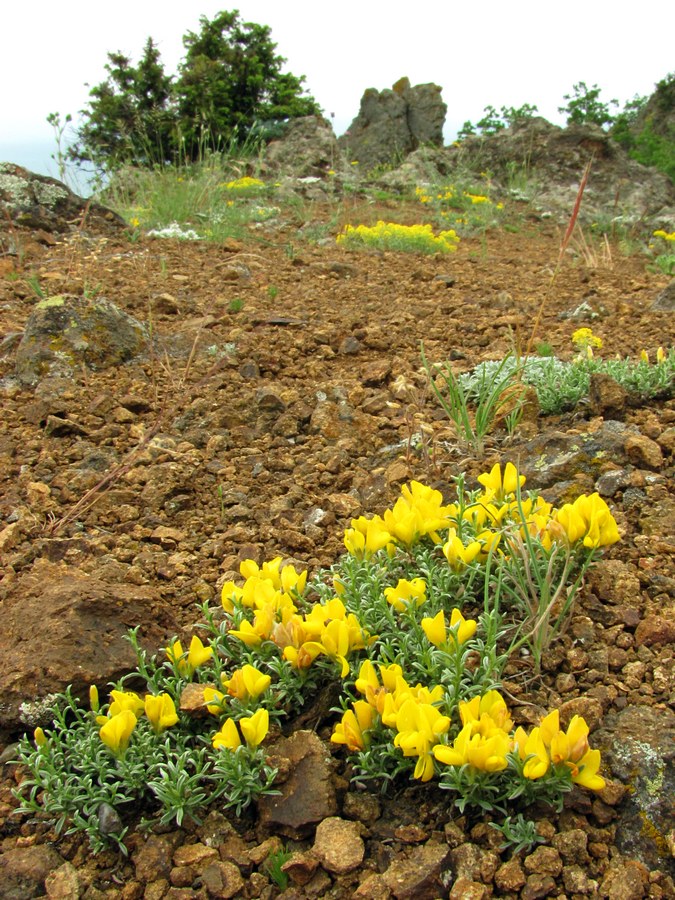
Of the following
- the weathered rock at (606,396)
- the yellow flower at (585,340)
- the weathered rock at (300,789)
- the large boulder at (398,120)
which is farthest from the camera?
the large boulder at (398,120)

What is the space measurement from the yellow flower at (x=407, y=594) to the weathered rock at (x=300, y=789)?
354mm

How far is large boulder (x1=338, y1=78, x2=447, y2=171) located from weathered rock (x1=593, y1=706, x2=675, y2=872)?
1529cm

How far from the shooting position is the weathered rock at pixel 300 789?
59.9 inches

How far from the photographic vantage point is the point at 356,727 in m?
1.56

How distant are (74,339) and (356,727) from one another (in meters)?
2.68

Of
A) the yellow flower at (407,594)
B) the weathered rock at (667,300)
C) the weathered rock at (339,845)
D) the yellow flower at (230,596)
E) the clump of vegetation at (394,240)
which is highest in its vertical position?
the clump of vegetation at (394,240)

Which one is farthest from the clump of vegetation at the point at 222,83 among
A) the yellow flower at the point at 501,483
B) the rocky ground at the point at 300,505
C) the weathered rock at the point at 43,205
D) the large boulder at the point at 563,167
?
the yellow flower at the point at 501,483

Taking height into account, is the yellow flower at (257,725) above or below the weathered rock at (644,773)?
above

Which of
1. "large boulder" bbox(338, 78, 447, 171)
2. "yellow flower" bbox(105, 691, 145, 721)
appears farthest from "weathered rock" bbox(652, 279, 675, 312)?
"large boulder" bbox(338, 78, 447, 171)

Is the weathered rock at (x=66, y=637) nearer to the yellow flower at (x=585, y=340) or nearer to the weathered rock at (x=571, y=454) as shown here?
the weathered rock at (x=571, y=454)

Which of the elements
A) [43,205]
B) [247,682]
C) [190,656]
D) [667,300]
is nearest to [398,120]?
[43,205]

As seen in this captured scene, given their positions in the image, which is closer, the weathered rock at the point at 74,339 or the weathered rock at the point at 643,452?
the weathered rock at the point at 643,452

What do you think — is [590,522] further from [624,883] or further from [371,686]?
[624,883]

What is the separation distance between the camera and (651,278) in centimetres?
594
